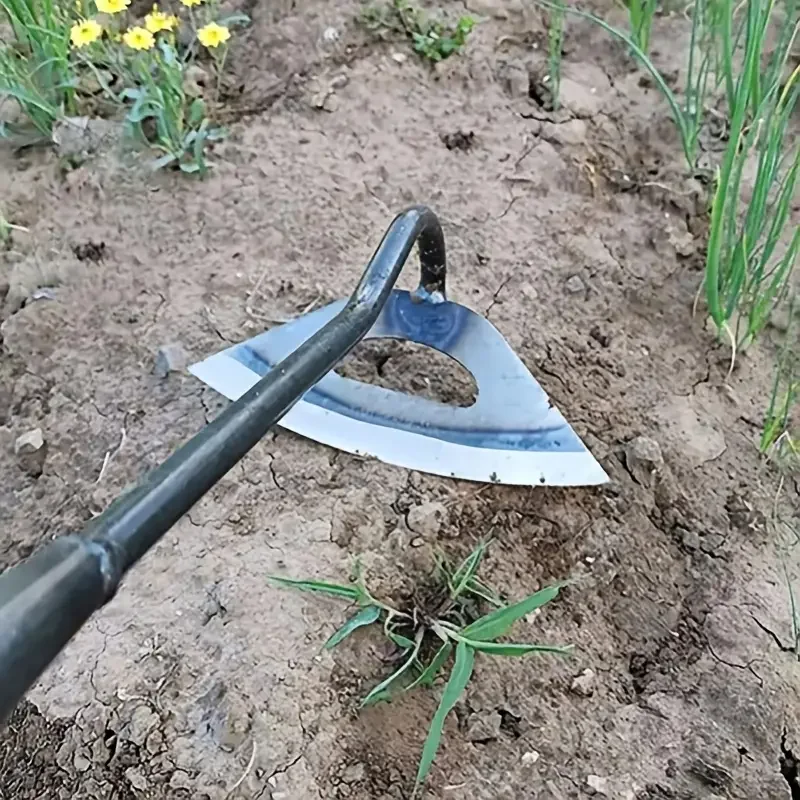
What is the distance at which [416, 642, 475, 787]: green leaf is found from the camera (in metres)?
1.06

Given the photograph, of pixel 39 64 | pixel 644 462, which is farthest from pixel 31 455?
pixel 644 462

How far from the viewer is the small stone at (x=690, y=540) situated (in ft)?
4.43

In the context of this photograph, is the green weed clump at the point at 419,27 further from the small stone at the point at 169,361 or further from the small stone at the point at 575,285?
the small stone at the point at 169,361

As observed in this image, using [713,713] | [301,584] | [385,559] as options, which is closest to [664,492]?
[713,713]

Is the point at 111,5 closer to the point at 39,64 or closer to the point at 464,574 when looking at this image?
the point at 39,64

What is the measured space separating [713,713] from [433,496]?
1.47 ft

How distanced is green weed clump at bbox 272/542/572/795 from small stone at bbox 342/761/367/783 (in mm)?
66

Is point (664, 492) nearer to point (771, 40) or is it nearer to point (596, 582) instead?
point (596, 582)

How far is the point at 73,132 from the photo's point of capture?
5.75ft

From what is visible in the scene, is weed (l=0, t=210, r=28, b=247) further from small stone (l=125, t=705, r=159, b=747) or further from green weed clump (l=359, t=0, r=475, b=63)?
small stone (l=125, t=705, r=159, b=747)

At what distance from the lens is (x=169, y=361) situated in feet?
4.88

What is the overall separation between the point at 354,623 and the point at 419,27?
3.97 ft

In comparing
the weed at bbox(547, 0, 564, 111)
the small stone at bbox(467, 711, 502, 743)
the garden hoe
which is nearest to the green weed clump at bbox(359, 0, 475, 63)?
the weed at bbox(547, 0, 564, 111)

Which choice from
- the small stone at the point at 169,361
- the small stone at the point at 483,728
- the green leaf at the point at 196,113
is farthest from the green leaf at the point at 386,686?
the green leaf at the point at 196,113
